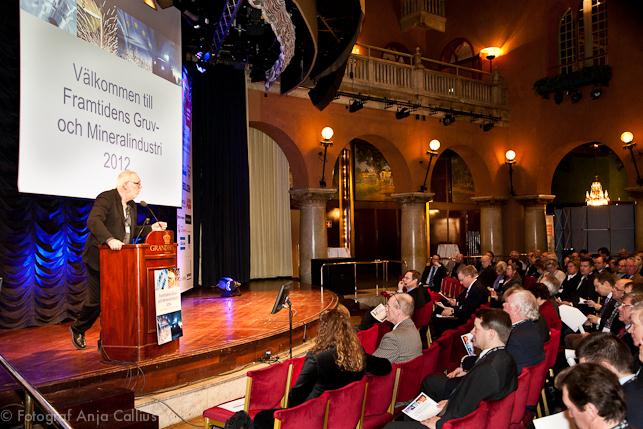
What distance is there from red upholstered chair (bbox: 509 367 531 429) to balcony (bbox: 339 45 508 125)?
9.49m

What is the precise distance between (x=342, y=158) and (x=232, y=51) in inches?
310

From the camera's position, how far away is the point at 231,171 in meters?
10.4

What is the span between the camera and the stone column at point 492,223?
15281 millimetres

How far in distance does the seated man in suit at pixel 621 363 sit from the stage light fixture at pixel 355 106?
995cm

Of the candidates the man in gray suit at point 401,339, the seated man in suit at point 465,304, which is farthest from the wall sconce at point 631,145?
the man in gray suit at point 401,339

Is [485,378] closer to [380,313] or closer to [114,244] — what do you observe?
[380,313]

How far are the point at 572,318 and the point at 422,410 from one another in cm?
354

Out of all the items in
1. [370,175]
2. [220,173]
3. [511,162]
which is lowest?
[220,173]

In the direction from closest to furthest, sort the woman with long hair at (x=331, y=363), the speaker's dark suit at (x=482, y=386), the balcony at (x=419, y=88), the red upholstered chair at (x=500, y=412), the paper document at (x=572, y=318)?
the red upholstered chair at (x=500, y=412), the speaker's dark suit at (x=482, y=386), the woman with long hair at (x=331, y=363), the paper document at (x=572, y=318), the balcony at (x=419, y=88)

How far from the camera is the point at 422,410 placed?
332cm

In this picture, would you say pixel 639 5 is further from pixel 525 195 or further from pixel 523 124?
pixel 525 195

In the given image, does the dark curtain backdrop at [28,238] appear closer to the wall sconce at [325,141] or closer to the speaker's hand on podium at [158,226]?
the speaker's hand on podium at [158,226]

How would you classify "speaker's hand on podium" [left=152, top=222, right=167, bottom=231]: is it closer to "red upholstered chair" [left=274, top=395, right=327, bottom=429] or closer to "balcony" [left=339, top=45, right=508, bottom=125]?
"red upholstered chair" [left=274, top=395, right=327, bottom=429]

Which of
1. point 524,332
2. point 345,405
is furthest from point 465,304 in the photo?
point 345,405
